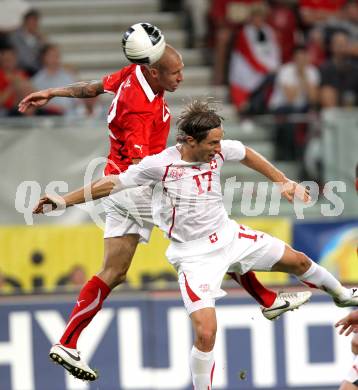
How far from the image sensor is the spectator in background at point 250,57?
653 inches

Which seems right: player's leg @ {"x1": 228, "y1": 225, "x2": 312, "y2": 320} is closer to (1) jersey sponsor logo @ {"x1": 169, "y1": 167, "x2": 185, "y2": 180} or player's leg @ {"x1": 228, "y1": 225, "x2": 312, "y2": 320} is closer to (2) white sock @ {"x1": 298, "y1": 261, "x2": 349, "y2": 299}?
(2) white sock @ {"x1": 298, "y1": 261, "x2": 349, "y2": 299}

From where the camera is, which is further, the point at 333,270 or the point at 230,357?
the point at 333,270

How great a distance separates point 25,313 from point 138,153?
10.5ft

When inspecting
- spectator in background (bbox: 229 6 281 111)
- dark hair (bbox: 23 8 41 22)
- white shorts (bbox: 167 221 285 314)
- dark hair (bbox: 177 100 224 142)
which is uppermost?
dark hair (bbox: 23 8 41 22)

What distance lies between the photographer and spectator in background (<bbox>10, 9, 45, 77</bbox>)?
1600cm

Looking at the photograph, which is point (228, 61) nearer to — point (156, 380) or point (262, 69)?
point (262, 69)

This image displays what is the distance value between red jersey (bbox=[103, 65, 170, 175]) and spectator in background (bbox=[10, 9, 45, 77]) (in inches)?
244

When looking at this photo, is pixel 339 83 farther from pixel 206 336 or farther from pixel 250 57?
pixel 206 336

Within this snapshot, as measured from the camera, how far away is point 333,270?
46.7 feet

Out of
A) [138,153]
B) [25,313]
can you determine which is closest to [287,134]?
[25,313]

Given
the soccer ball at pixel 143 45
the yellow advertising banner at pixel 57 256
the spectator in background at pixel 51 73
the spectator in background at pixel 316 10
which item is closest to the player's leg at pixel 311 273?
the soccer ball at pixel 143 45

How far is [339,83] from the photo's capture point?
16062 mm

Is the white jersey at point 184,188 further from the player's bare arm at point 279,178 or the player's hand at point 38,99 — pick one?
the player's hand at point 38,99

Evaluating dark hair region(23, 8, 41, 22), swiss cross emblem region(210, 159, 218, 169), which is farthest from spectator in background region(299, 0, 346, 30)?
swiss cross emblem region(210, 159, 218, 169)
